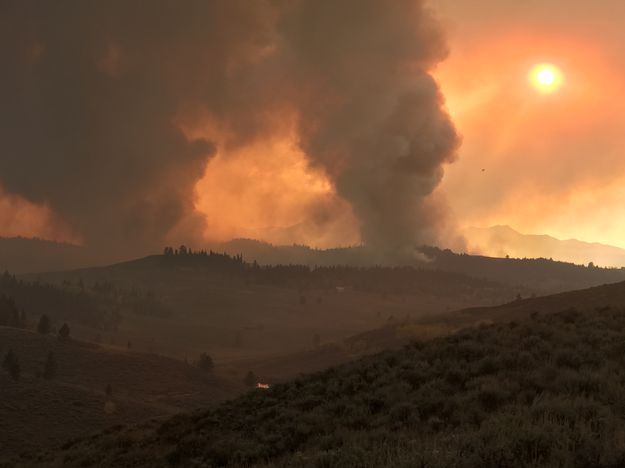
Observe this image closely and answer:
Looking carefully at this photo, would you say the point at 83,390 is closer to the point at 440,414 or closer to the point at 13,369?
the point at 13,369

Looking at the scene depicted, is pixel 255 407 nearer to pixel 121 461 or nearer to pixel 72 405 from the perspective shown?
pixel 121 461

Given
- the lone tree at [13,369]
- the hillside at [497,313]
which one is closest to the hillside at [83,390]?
the lone tree at [13,369]

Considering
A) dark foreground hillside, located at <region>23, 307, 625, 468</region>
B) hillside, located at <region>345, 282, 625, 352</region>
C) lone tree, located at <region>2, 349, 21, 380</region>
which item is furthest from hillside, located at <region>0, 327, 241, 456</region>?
hillside, located at <region>345, 282, 625, 352</region>

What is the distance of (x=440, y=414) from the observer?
46.3 feet

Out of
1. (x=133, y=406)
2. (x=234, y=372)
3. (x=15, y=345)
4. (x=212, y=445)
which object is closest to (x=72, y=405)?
(x=133, y=406)

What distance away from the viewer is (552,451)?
27.7ft

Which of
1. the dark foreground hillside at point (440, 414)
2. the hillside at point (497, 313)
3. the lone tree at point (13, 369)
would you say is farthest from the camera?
the lone tree at point (13, 369)

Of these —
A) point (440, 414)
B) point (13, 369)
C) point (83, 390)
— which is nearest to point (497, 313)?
point (83, 390)

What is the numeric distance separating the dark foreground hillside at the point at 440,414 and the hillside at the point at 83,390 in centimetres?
4729

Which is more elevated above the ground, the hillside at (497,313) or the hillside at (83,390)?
the hillside at (497,313)

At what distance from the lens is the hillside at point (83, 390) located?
273 ft

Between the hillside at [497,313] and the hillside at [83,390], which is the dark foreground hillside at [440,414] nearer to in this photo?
the hillside at [497,313]

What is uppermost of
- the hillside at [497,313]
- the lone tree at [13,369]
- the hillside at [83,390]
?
the hillside at [497,313]

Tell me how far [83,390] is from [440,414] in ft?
362
